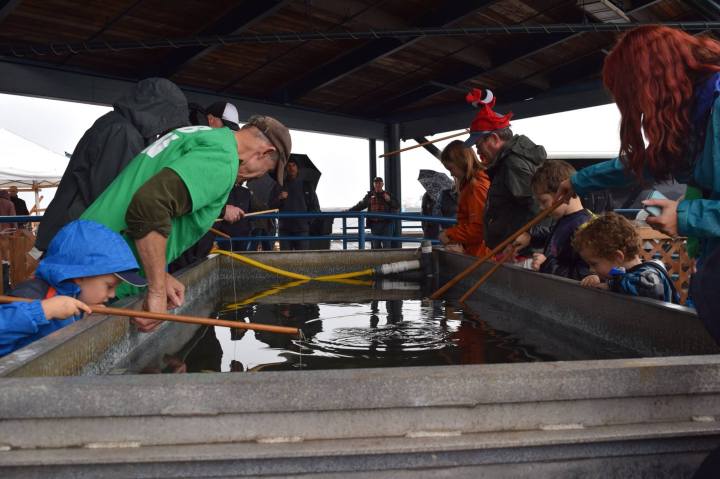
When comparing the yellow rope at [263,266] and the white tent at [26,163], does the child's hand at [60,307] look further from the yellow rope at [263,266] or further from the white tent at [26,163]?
the white tent at [26,163]

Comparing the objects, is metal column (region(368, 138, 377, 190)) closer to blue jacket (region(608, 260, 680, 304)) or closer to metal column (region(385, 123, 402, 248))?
metal column (region(385, 123, 402, 248))

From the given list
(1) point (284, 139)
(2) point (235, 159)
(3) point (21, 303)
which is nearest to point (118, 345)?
(3) point (21, 303)

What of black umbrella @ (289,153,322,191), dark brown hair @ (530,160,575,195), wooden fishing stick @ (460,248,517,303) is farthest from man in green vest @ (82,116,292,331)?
black umbrella @ (289,153,322,191)

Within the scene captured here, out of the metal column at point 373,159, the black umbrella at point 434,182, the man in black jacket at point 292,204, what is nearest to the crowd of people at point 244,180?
the man in black jacket at point 292,204

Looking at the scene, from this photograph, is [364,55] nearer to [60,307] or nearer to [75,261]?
[75,261]

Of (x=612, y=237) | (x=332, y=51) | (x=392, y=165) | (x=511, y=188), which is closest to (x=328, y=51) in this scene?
(x=332, y=51)

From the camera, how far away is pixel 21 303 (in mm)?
1942

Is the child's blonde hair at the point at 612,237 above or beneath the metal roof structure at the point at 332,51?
beneath

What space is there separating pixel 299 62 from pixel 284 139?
716 centimetres

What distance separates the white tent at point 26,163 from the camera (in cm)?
1614

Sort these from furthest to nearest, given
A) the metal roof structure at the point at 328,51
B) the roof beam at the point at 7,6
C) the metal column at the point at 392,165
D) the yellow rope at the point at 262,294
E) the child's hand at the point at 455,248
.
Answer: the metal column at the point at 392,165, the metal roof structure at the point at 328,51, the roof beam at the point at 7,6, the child's hand at the point at 455,248, the yellow rope at the point at 262,294

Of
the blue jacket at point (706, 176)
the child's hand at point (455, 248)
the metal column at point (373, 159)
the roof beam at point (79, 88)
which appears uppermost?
the roof beam at point (79, 88)

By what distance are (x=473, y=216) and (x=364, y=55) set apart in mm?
4901

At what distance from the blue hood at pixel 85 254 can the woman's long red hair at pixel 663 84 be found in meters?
1.77
